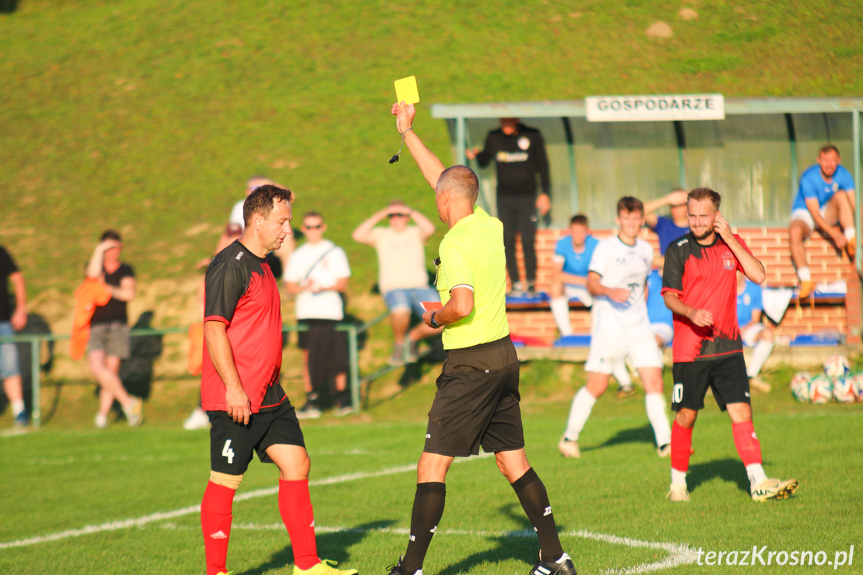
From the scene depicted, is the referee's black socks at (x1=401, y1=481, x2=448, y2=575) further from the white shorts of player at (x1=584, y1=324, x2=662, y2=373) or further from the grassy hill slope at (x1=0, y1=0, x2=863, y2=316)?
the grassy hill slope at (x1=0, y1=0, x2=863, y2=316)

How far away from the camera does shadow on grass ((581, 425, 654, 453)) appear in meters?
9.94

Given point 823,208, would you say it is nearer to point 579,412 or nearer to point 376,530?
point 579,412

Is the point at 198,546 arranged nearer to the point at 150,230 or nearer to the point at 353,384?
the point at 353,384

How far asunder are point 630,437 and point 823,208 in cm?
576

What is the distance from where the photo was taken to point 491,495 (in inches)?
307

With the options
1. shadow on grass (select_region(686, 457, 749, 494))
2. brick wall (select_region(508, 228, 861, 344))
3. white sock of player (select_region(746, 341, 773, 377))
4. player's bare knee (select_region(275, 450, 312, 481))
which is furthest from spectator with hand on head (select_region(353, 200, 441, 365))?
player's bare knee (select_region(275, 450, 312, 481))

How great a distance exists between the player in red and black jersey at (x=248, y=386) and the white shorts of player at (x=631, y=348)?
14.5 feet

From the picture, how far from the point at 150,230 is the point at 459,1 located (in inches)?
533

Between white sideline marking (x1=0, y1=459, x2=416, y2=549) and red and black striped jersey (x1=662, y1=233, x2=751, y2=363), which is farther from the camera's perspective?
white sideline marking (x1=0, y1=459, x2=416, y2=549)

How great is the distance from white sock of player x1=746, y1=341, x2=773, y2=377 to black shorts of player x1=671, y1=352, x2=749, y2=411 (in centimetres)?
565

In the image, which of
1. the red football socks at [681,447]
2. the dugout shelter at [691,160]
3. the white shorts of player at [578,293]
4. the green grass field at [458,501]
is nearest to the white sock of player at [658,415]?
the green grass field at [458,501]

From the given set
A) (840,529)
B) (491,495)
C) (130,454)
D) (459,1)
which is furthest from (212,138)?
(840,529)

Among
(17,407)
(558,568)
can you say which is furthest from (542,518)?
(17,407)

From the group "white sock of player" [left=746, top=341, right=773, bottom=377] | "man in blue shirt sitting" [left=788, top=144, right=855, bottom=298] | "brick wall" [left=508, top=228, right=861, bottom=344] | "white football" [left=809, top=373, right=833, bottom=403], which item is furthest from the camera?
"brick wall" [left=508, top=228, right=861, bottom=344]
